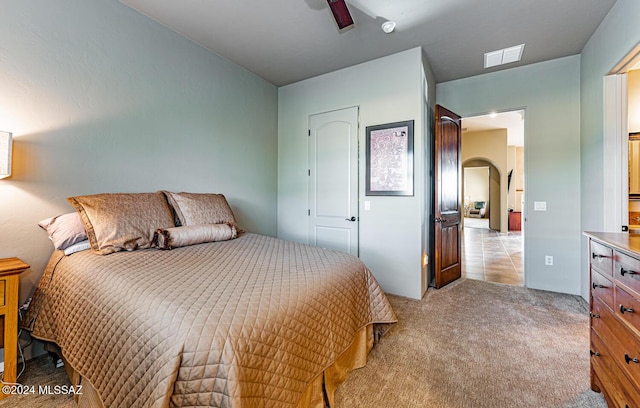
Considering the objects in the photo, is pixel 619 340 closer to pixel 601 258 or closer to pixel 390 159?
pixel 601 258

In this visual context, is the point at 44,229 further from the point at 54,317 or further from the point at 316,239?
the point at 316,239

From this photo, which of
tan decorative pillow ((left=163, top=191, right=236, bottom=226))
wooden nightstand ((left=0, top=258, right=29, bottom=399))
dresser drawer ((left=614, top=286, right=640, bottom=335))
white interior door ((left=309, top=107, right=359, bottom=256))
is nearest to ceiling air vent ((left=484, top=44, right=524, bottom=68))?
white interior door ((left=309, top=107, right=359, bottom=256))

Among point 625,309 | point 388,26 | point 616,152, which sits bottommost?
point 625,309

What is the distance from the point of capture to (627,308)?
118cm

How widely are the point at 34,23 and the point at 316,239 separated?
10.6 feet

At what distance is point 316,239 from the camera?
150 inches

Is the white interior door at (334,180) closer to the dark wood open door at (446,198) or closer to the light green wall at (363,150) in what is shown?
the light green wall at (363,150)

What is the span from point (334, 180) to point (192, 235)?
1976 millimetres

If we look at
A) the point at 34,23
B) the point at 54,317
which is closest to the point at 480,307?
the point at 54,317

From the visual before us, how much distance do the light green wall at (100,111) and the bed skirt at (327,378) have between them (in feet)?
3.32

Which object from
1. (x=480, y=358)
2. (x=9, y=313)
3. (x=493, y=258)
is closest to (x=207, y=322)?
(x=9, y=313)

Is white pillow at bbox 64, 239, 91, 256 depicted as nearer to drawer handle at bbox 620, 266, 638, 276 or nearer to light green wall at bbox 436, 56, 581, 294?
drawer handle at bbox 620, 266, 638, 276

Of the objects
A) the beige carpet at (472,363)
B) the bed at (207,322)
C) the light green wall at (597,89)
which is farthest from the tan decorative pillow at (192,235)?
the light green wall at (597,89)

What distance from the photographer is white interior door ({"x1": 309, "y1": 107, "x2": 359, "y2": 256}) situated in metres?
3.47
